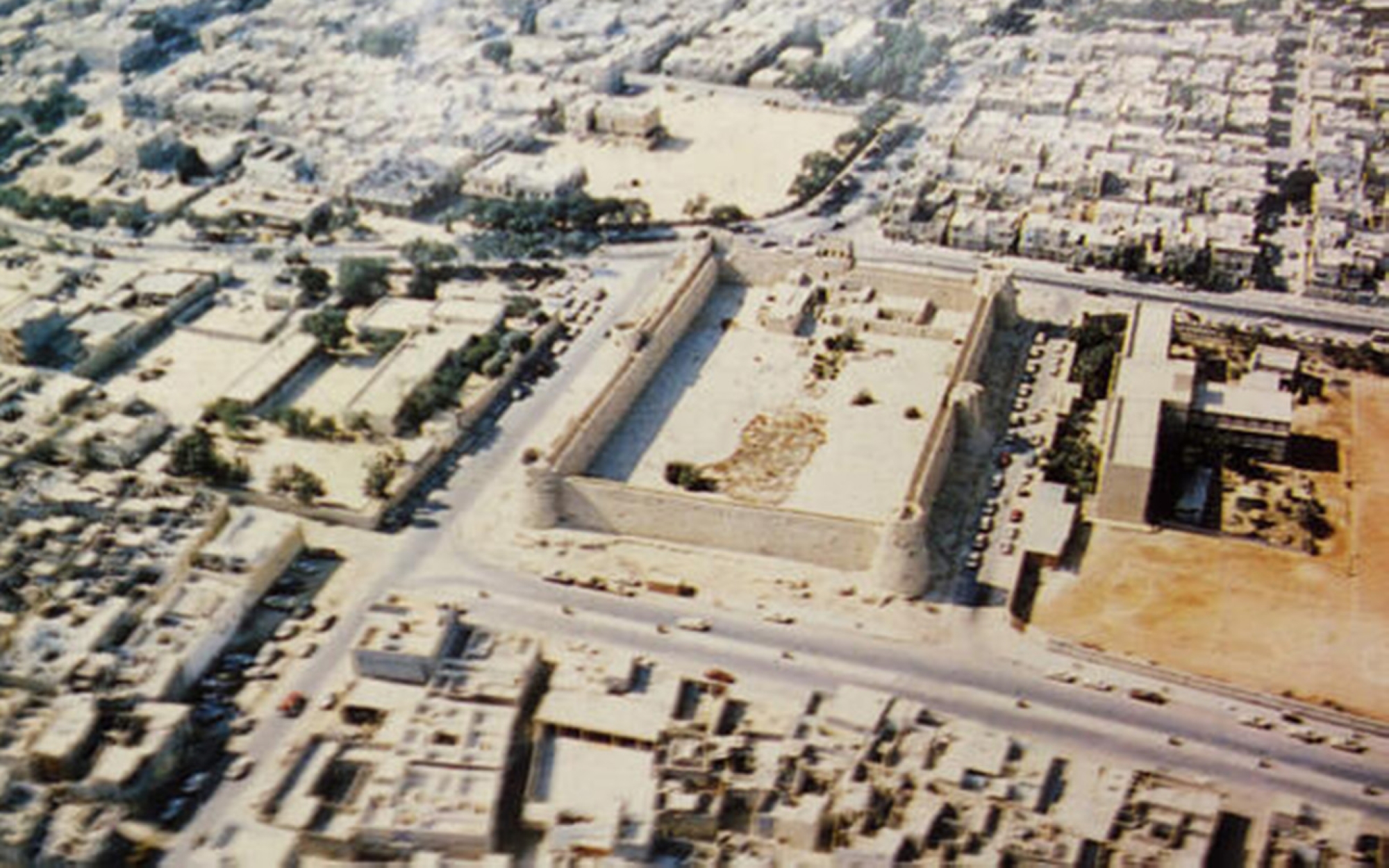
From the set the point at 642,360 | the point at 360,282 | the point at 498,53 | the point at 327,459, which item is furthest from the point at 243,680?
the point at 498,53

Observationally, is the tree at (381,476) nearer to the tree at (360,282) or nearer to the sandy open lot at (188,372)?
the sandy open lot at (188,372)

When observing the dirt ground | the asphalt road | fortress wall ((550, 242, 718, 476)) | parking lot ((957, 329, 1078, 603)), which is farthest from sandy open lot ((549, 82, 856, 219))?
the dirt ground

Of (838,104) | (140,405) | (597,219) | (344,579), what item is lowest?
(344,579)

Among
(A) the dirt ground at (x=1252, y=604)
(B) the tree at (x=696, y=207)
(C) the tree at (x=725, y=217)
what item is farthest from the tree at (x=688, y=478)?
(B) the tree at (x=696, y=207)

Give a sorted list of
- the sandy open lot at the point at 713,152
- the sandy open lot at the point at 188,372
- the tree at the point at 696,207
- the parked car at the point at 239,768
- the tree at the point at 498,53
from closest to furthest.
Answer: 1. the parked car at the point at 239,768
2. the sandy open lot at the point at 188,372
3. the tree at the point at 696,207
4. the sandy open lot at the point at 713,152
5. the tree at the point at 498,53

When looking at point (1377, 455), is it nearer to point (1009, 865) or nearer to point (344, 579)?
point (1009, 865)

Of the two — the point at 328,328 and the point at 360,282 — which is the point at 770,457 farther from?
the point at 360,282

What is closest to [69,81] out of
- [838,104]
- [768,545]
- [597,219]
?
[597,219]

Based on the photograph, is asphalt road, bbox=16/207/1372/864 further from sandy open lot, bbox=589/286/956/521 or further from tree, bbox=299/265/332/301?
tree, bbox=299/265/332/301
